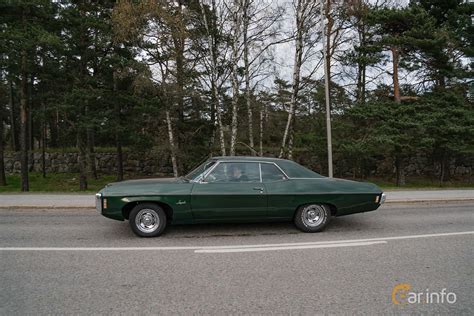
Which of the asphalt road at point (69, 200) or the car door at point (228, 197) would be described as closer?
the car door at point (228, 197)

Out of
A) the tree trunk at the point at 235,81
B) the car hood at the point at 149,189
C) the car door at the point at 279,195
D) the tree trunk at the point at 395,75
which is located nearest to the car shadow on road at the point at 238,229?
the car door at the point at 279,195

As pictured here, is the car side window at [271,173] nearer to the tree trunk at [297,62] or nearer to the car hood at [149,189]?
the car hood at [149,189]

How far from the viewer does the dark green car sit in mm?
5320

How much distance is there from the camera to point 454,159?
25172 millimetres

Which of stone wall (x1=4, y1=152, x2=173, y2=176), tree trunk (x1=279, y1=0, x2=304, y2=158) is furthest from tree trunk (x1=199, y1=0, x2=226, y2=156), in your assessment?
stone wall (x1=4, y1=152, x2=173, y2=176)

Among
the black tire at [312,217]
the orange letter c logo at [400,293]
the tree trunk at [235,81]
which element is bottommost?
the orange letter c logo at [400,293]

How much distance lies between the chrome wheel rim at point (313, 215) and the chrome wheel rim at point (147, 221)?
2892 mm

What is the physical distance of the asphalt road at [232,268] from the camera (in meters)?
2.99

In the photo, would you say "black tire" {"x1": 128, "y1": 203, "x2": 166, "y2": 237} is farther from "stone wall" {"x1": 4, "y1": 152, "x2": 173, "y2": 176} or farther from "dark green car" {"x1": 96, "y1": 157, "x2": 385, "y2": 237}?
"stone wall" {"x1": 4, "y1": 152, "x2": 173, "y2": 176}

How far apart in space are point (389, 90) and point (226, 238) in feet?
57.0

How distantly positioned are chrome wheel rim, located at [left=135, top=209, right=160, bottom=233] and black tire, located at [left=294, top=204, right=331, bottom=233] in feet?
9.05

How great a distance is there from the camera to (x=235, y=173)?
5715 mm

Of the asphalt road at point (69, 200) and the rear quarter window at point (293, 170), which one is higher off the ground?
the rear quarter window at point (293, 170)

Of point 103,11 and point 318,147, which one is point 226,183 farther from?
point 103,11
